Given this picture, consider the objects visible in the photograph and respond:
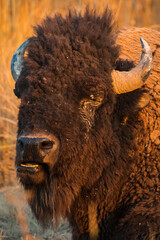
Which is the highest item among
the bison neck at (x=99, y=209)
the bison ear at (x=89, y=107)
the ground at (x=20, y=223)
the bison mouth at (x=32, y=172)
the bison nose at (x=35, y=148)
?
the bison ear at (x=89, y=107)

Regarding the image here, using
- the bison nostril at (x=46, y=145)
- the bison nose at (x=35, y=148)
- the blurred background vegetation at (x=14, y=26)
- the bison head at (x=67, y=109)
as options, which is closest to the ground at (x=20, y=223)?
the blurred background vegetation at (x=14, y=26)

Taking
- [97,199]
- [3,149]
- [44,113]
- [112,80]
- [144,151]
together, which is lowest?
[3,149]

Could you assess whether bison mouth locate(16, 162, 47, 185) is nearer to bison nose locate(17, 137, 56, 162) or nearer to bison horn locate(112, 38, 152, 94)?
bison nose locate(17, 137, 56, 162)

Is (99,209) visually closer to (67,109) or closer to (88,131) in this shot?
(88,131)

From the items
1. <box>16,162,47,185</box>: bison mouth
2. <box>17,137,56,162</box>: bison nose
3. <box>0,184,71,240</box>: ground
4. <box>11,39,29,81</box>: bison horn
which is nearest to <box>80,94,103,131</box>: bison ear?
<box>17,137,56,162</box>: bison nose

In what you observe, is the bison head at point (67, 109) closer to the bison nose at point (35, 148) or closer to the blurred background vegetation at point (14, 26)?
the bison nose at point (35, 148)

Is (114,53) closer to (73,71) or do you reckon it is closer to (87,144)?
(73,71)

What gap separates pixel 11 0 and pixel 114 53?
904cm

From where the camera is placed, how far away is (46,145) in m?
3.36

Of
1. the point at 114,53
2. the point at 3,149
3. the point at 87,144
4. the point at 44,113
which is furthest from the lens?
the point at 3,149

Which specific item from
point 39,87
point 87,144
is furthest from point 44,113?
point 87,144

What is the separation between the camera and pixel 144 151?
421cm

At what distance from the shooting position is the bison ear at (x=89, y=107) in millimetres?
3766

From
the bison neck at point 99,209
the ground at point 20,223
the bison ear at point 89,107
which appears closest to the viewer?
the bison ear at point 89,107
